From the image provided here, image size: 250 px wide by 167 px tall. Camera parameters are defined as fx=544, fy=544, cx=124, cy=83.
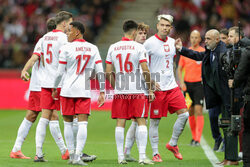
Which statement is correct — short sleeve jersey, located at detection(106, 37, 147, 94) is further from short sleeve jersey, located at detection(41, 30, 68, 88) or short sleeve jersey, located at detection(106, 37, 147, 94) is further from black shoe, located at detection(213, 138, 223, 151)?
black shoe, located at detection(213, 138, 223, 151)

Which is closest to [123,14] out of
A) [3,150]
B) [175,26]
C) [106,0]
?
[106,0]

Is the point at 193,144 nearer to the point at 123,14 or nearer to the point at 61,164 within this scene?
A: the point at 61,164

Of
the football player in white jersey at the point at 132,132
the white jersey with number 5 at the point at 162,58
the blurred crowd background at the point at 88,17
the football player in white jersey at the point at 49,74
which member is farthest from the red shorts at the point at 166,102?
the blurred crowd background at the point at 88,17

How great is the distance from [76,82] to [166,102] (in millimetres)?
1962

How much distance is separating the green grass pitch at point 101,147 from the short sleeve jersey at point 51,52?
139cm

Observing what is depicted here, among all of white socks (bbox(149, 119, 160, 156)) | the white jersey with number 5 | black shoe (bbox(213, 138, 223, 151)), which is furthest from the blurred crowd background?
white socks (bbox(149, 119, 160, 156))

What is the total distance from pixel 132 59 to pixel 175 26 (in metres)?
14.6

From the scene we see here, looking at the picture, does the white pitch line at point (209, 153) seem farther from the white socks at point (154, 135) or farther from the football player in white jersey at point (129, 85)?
the football player in white jersey at point (129, 85)

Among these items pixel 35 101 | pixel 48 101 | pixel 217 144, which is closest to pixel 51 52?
pixel 48 101

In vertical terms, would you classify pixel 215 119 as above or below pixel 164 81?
below

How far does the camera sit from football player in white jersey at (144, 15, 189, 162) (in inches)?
385

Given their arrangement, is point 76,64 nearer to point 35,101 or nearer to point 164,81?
point 35,101

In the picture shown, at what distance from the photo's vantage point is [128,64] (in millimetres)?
8930

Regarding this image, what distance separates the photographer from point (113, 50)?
899cm
